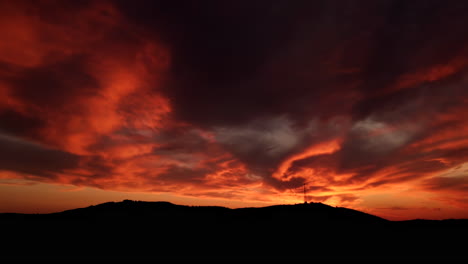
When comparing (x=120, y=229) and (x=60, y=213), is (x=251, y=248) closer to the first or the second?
(x=120, y=229)

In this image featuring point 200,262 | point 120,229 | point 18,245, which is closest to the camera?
point 200,262

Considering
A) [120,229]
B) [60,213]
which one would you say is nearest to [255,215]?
[120,229]

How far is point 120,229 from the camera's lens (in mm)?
57250

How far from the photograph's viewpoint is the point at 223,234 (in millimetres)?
56750

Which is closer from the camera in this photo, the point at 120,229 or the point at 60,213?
the point at 120,229

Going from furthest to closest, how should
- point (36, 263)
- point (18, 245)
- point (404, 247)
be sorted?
1. point (404, 247)
2. point (18, 245)
3. point (36, 263)

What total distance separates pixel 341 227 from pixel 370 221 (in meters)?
15.5

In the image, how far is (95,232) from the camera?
55.4 m

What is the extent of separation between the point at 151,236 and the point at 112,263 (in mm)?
14958

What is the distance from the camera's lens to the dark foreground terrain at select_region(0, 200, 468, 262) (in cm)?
4578

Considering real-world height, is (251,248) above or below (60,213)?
below

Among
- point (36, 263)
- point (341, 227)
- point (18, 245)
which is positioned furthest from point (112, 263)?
point (341, 227)

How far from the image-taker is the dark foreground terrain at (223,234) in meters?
45.8

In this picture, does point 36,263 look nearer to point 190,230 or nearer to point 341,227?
point 190,230
